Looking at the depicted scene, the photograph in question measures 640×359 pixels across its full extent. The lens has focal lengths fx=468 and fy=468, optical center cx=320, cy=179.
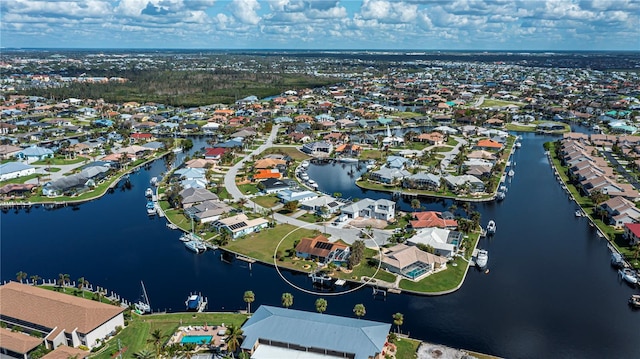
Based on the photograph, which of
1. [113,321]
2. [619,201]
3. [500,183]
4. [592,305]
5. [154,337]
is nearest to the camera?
[154,337]

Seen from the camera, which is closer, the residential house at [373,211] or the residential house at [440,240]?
the residential house at [440,240]

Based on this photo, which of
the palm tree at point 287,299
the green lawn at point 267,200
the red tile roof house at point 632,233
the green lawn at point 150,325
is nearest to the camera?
the green lawn at point 150,325

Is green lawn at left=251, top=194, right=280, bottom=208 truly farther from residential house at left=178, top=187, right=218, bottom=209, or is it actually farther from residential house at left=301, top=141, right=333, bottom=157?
residential house at left=301, top=141, right=333, bottom=157

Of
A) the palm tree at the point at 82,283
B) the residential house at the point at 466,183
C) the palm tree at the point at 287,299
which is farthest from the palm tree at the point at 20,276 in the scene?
the residential house at the point at 466,183

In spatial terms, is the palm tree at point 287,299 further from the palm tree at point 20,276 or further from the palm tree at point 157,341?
the palm tree at point 20,276

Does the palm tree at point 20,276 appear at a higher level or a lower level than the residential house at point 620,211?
lower

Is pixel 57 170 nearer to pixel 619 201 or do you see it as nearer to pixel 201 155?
pixel 201 155

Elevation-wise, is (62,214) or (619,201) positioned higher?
(619,201)

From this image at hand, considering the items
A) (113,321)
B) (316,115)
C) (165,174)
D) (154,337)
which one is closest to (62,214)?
(165,174)
